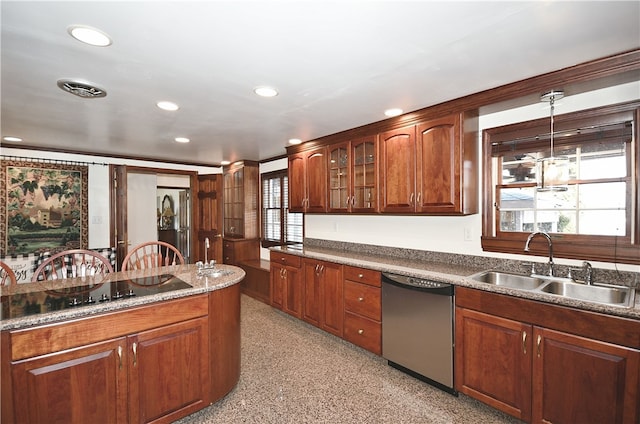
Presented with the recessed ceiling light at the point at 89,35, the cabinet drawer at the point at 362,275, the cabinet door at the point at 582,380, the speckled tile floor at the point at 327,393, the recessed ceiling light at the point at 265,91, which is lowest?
the speckled tile floor at the point at 327,393

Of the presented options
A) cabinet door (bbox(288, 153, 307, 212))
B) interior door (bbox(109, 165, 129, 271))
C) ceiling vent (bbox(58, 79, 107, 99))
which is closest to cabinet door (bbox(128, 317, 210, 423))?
ceiling vent (bbox(58, 79, 107, 99))

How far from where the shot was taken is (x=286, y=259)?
3.88m

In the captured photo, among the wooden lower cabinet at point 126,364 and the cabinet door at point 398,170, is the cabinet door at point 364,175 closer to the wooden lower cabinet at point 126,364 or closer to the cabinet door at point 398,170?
the cabinet door at point 398,170

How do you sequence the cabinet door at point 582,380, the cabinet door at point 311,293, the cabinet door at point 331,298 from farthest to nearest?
the cabinet door at point 311,293
the cabinet door at point 331,298
the cabinet door at point 582,380

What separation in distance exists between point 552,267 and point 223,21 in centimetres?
271

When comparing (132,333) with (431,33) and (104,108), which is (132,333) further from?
(431,33)

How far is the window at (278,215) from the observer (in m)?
4.80

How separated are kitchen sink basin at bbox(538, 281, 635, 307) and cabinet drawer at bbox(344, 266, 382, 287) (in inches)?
49.3

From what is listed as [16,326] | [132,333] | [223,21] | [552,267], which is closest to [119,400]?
[132,333]

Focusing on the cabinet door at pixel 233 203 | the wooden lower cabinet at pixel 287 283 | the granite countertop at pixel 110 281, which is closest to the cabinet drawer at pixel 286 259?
the wooden lower cabinet at pixel 287 283

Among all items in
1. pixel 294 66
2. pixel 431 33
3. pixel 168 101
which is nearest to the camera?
pixel 431 33

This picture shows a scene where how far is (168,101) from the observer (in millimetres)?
2514

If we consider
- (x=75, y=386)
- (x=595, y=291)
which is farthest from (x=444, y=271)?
(x=75, y=386)

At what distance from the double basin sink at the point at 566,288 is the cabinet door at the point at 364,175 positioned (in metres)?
1.26
